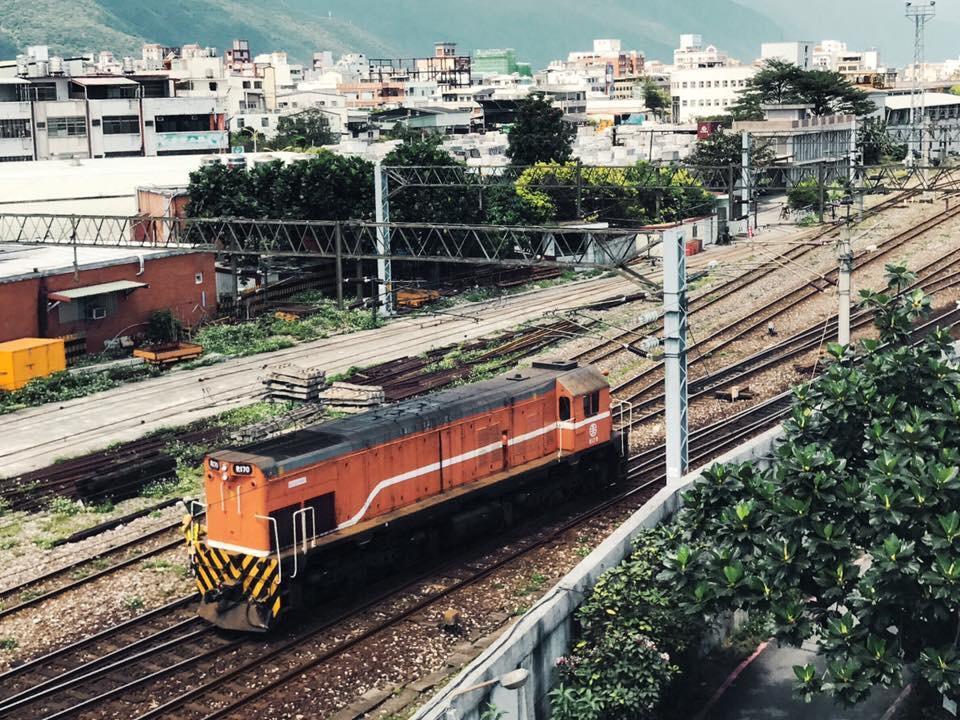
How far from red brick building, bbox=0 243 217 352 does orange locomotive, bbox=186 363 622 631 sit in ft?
62.0

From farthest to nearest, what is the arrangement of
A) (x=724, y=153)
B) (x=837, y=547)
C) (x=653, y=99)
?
Result: (x=653, y=99) < (x=724, y=153) < (x=837, y=547)

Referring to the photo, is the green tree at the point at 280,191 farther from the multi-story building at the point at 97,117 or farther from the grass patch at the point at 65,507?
the multi-story building at the point at 97,117

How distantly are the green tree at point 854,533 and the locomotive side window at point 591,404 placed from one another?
7.82 m

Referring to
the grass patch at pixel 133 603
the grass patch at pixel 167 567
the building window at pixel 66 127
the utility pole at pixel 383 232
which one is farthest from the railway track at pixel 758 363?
the building window at pixel 66 127

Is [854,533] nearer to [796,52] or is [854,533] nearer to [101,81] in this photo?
[101,81]

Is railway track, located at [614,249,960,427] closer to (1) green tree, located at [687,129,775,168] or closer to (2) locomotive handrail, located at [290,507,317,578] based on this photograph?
(2) locomotive handrail, located at [290,507,317,578]

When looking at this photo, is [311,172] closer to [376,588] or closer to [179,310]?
[179,310]

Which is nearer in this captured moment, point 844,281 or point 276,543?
point 276,543

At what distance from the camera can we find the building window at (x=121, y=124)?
254 ft

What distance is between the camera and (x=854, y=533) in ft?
43.2

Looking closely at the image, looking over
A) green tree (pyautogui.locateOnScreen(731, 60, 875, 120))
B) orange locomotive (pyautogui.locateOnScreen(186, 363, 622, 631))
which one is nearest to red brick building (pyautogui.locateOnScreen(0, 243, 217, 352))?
orange locomotive (pyautogui.locateOnScreen(186, 363, 622, 631))

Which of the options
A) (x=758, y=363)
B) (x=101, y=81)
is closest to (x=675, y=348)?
(x=758, y=363)

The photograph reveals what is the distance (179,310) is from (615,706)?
1159 inches

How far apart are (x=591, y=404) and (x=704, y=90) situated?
131m
